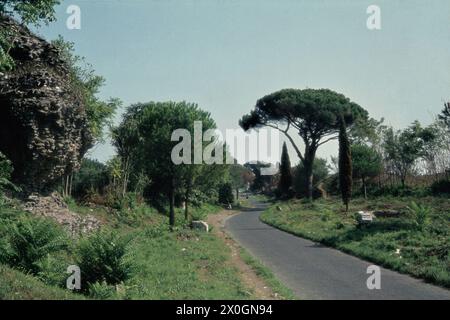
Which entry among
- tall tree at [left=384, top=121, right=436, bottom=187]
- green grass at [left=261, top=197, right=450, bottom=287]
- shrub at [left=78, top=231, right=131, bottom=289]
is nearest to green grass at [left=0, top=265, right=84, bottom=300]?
shrub at [left=78, top=231, right=131, bottom=289]

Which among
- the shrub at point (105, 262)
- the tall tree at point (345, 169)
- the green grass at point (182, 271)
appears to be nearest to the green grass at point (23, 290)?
the green grass at point (182, 271)

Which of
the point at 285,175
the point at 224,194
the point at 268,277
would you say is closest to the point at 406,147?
the point at 285,175

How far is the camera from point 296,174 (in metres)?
60.1

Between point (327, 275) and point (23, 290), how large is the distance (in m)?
8.45

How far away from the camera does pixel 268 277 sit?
1224cm

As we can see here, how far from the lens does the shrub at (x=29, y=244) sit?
10.1 metres

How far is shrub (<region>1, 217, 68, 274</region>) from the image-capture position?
10.1 meters

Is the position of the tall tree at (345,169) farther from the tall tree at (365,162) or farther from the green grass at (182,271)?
the green grass at (182,271)

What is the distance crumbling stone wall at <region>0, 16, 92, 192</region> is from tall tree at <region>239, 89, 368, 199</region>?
30813 mm

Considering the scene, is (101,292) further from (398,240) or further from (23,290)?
(398,240)

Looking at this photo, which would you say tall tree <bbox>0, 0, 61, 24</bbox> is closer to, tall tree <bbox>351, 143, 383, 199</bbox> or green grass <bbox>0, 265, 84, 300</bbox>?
green grass <bbox>0, 265, 84, 300</bbox>

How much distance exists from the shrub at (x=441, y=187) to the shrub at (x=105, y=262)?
93.9 ft

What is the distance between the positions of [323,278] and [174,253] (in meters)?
5.94
